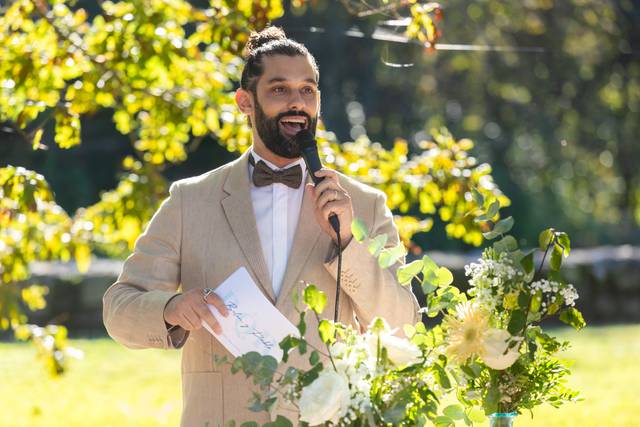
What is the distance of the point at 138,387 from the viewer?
419 inches

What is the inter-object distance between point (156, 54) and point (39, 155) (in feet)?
40.1

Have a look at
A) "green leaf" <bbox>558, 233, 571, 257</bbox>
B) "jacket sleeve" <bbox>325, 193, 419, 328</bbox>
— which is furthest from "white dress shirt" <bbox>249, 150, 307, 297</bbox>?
"green leaf" <bbox>558, 233, 571, 257</bbox>

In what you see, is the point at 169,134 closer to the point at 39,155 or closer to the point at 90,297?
the point at 90,297

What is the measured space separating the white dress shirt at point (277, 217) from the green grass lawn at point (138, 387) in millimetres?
5037

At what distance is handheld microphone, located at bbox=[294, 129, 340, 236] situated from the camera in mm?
2939

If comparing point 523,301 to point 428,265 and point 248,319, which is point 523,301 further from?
point 248,319

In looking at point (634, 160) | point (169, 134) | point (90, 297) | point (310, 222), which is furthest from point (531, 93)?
point (310, 222)

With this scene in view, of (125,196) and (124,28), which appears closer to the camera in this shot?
(124,28)

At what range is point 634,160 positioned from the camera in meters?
24.4

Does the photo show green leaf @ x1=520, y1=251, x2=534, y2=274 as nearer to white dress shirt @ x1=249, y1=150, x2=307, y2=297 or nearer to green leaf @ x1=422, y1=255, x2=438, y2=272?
green leaf @ x1=422, y1=255, x2=438, y2=272

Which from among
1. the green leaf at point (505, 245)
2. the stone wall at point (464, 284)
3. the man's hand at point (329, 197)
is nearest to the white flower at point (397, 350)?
the green leaf at point (505, 245)

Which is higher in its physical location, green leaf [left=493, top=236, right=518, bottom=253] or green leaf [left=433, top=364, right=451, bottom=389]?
green leaf [left=493, top=236, right=518, bottom=253]

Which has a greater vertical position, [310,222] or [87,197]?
[310,222]

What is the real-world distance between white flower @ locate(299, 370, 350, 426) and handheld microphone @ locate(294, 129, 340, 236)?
815 mm
